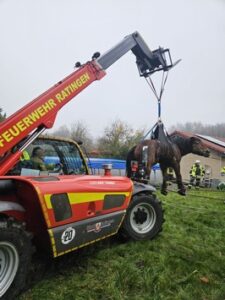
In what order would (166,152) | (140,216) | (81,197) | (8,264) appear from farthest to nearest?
(166,152) < (140,216) < (81,197) < (8,264)

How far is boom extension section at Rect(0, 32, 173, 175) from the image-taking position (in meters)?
4.17

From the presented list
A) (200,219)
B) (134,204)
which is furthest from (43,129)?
(200,219)

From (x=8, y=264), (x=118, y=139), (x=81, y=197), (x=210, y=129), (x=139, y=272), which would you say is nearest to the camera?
(x=8, y=264)

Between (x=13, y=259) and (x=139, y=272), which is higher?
(x=13, y=259)

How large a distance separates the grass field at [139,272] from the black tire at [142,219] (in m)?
0.16

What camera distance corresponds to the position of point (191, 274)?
Answer: 12.9 ft

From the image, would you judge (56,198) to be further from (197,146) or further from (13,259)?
(197,146)

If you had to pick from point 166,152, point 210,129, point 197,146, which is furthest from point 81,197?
point 210,129

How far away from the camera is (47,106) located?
4750 millimetres

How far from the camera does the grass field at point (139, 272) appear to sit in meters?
3.40

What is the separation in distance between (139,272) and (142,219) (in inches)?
56.6

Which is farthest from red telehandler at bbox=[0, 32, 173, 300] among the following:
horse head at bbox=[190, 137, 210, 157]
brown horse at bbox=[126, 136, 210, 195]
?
horse head at bbox=[190, 137, 210, 157]

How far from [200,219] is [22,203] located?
474 centimetres

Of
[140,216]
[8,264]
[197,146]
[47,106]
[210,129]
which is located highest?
Result: [47,106]
